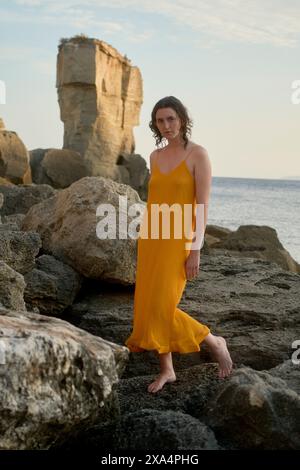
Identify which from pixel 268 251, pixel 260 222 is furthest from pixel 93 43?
pixel 268 251

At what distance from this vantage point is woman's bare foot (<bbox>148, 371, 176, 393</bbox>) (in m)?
3.75

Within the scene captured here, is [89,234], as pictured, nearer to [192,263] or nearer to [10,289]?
[10,289]

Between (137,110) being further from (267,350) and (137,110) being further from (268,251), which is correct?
(267,350)

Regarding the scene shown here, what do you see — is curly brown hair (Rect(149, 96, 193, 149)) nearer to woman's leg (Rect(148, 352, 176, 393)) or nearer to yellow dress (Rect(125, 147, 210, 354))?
yellow dress (Rect(125, 147, 210, 354))

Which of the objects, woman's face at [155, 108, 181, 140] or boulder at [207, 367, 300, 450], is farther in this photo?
woman's face at [155, 108, 181, 140]

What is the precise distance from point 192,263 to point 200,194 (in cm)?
41

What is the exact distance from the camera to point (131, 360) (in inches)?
179

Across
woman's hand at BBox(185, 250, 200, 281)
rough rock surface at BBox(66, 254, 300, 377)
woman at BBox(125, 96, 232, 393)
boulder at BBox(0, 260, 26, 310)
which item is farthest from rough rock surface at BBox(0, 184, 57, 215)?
woman's hand at BBox(185, 250, 200, 281)

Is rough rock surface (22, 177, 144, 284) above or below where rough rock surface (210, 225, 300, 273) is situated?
above

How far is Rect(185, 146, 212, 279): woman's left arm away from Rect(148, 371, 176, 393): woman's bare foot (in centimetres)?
61

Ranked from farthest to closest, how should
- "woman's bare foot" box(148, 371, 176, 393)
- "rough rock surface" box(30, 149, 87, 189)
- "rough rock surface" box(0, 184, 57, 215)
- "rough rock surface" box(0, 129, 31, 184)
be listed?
"rough rock surface" box(30, 149, 87, 189)
"rough rock surface" box(0, 129, 31, 184)
"rough rock surface" box(0, 184, 57, 215)
"woman's bare foot" box(148, 371, 176, 393)

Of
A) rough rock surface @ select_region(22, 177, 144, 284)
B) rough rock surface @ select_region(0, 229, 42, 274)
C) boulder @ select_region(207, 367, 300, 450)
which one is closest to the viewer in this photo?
boulder @ select_region(207, 367, 300, 450)

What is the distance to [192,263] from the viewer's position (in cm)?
382

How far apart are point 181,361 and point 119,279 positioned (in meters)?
0.93
